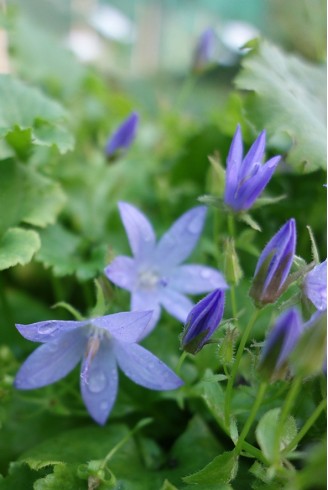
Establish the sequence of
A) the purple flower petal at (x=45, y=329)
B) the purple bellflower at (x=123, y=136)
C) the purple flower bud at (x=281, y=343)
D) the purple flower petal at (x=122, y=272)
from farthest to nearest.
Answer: the purple bellflower at (x=123, y=136), the purple flower petal at (x=122, y=272), the purple flower petal at (x=45, y=329), the purple flower bud at (x=281, y=343)

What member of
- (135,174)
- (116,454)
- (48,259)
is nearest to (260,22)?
(135,174)

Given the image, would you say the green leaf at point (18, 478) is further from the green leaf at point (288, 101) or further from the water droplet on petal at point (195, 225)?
the green leaf at point (288, 101)

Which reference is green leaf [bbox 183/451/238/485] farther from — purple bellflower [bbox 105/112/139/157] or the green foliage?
purple bellflower [bbox 105/112/139/157]

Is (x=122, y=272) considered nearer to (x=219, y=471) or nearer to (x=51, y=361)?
(x=51, y=361)

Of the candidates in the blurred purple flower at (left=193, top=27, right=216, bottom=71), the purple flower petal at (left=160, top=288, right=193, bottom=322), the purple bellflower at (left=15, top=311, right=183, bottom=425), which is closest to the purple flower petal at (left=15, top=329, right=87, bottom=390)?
the purple bellflower at (left=15, top=311, right=183, bottom=425)

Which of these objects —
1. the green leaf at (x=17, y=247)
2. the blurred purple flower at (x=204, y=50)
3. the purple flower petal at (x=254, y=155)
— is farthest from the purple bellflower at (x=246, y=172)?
the blurred purple flower at (x=204, y=50)

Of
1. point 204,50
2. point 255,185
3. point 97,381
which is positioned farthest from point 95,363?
point 204,50
